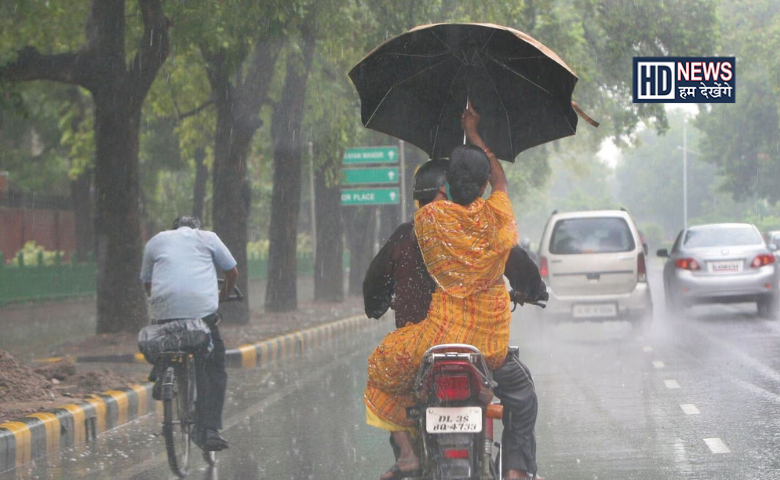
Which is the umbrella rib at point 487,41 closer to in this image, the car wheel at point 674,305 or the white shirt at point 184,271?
the white shirt at point 184,271

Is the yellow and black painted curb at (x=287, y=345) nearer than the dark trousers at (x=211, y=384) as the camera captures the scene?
No

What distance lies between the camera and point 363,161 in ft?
85.4

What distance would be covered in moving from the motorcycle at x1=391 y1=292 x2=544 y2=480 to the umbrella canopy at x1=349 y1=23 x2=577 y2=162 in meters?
1.38

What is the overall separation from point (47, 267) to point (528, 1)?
1331 cm

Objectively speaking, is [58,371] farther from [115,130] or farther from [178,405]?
[115,130]

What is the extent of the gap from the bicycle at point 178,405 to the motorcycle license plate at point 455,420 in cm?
290

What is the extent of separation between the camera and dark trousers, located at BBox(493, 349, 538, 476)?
450 cm

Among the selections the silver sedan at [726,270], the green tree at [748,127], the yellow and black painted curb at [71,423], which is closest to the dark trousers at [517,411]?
the yellow and black painted curb at [71,423]

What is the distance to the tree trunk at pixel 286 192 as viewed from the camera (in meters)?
20.5

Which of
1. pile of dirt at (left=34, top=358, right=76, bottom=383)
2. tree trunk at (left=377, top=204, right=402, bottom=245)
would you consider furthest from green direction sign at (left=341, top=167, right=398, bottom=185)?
pile of dirt at (left=34, top=358, right=76, bottom=383)

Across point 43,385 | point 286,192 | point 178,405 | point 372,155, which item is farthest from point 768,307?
point 178,405

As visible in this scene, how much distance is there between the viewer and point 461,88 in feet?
17.4

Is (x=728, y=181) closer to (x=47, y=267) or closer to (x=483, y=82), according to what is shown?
(x=47, y=267)

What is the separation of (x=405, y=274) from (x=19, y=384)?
19.6 feet
